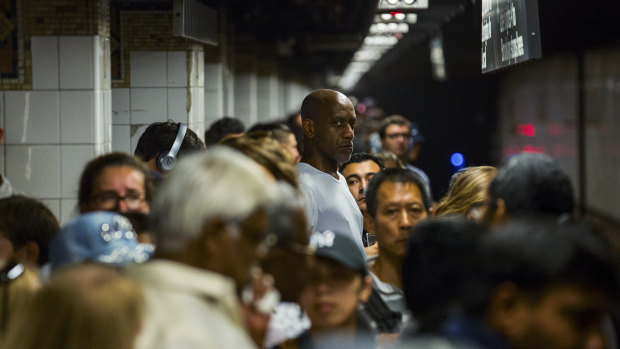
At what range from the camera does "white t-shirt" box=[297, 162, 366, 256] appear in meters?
5.54

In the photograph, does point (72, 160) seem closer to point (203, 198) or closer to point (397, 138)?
point (397, 138)

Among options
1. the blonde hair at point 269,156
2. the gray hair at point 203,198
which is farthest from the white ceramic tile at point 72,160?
the gray hair at point 203,198

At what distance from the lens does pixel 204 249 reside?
2.48 metres

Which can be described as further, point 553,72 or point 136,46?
point 553,72

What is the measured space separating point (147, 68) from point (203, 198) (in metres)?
7.77

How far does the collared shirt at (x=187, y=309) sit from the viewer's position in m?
2.33

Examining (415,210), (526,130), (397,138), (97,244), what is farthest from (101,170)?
(526,130)

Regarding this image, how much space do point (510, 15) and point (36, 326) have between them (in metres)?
5.16

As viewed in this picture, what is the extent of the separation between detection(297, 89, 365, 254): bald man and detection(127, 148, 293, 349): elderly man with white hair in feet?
9.65

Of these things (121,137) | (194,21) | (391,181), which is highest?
(194,21)

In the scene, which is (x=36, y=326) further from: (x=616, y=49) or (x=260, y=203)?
(x=616, y=49)

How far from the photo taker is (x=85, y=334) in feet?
7.13

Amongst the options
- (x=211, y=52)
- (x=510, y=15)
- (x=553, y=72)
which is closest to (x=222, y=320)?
(x=510, y=15)

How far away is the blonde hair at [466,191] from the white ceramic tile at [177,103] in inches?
217
